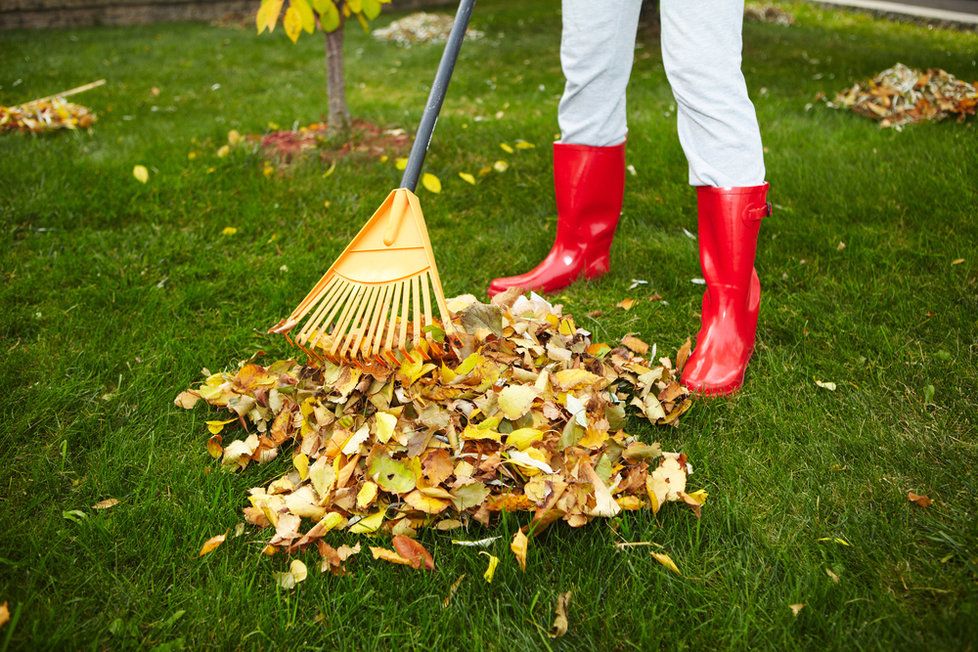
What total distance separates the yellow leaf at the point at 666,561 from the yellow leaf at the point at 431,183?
2.11 meters

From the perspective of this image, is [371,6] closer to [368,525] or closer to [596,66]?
[596,66]

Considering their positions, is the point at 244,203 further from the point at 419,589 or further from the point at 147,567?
the point at 419,589

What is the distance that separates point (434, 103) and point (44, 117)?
3.13 m

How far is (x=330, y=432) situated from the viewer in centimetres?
161

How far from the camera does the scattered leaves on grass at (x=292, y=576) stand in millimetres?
1297

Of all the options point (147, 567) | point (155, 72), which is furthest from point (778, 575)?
point (155, 72)

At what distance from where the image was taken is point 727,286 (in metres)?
1.86

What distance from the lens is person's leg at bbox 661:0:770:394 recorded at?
68.1 inches

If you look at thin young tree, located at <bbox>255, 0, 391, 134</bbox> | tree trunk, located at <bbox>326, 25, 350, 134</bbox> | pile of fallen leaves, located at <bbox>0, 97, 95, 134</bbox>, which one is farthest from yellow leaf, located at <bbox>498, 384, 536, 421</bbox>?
pile of fallen leaves, located at <bbox>0, 97, 95, 134</bbox>

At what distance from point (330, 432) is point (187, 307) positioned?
0.95 m

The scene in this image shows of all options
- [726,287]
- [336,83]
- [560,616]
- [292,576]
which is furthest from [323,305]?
[336,83]

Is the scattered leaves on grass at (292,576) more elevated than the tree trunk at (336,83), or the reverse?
the tree trunk at (336,83)

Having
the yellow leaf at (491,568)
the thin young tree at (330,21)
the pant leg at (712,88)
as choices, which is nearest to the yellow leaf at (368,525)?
the yellow leaf at (491,568)

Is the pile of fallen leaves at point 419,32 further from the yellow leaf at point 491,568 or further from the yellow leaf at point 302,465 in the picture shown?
the yellow leaf at point 491,568
